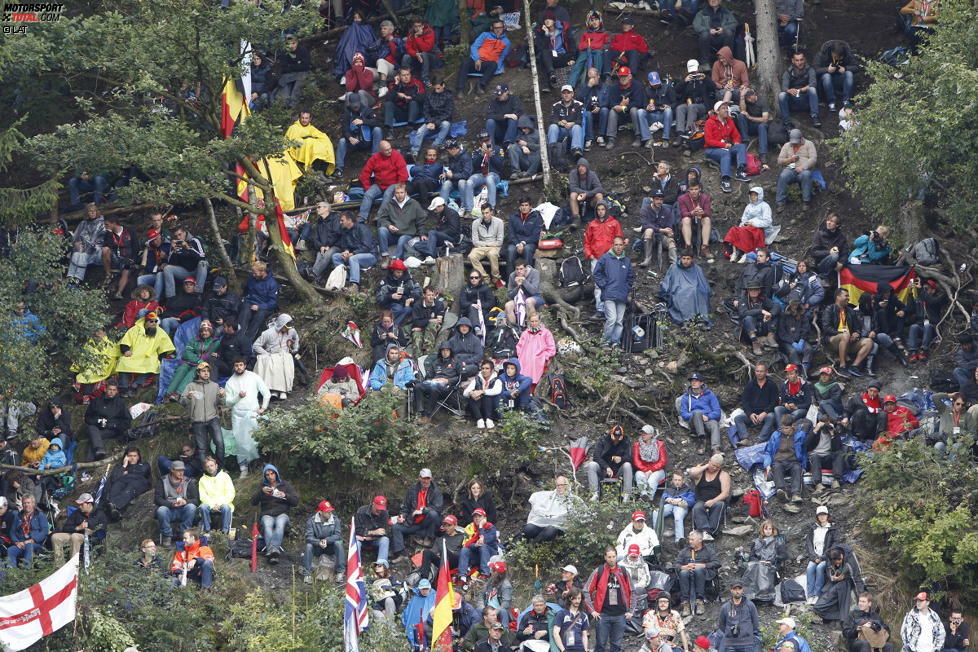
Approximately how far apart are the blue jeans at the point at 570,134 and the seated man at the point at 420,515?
298 inches

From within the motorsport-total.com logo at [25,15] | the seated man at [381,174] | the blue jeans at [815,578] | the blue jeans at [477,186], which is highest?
the motorsport-total.com logo at [25,15]

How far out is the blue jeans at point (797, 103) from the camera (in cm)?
2998

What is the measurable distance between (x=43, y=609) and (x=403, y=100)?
12308 mm

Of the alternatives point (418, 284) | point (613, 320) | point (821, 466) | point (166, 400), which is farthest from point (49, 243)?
point (821, 466)

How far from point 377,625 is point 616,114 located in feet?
36.9

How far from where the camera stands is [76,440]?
27.0 meters

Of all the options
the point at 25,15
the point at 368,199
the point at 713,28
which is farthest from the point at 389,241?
the point at 713,28

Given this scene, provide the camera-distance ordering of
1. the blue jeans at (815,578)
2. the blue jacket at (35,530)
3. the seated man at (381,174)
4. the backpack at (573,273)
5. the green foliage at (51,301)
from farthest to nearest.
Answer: the seated man at (381,174)
the backpack at (573,273)
the green foliage at (51,301)
the blue jacket at (35,530)
the blue jeans at (815,578)

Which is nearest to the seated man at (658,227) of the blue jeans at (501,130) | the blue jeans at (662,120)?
the blue jeans at (662,120)

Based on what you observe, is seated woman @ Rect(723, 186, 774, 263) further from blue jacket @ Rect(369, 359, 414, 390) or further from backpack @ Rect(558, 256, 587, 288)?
blue jacket @ Rect(369, 359, 414, 390)

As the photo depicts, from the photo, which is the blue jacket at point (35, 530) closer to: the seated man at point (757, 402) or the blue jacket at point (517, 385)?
the blue jacket at point (517, 385)

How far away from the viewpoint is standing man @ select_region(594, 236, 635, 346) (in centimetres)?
2708

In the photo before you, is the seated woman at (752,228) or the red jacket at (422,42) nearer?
the seated woman at (752,228)

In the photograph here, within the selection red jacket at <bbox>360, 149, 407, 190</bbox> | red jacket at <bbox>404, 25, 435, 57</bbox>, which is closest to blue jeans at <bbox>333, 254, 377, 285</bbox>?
red jacket at <bbox>360, 149, 407, 190</bbox>
